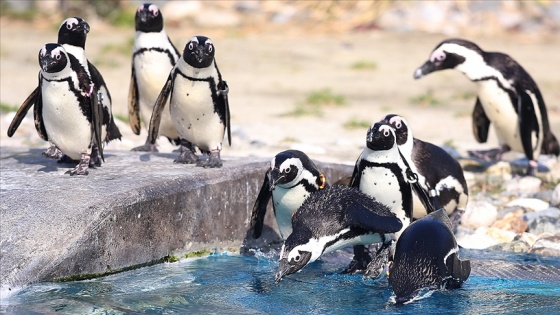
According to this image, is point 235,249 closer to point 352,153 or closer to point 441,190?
point 441,190

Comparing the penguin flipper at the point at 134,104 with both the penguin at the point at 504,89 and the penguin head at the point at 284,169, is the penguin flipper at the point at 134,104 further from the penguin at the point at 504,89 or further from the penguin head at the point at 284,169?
the penguin at the point at 504,89

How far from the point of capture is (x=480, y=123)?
8273 millimetres

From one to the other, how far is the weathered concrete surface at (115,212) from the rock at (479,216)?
110cm

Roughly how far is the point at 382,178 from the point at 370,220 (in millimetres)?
445

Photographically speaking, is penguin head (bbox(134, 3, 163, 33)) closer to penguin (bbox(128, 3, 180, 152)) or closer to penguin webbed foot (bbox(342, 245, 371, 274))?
penguin (bbox(128, 3, 180, 152))

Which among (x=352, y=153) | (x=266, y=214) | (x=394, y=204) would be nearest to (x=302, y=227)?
(x=394, y=204)

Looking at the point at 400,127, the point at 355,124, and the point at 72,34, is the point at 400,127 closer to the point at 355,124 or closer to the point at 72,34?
the point at 72,34

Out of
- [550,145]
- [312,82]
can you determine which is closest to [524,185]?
[550,145]

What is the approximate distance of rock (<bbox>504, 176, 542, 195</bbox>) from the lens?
24.3 ft

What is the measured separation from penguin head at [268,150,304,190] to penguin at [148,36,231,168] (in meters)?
0.79

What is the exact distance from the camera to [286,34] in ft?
53.2

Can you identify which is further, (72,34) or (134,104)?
(134,104)

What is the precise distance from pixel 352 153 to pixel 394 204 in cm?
300

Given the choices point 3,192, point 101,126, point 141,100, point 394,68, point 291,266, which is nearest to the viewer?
point 291,266
